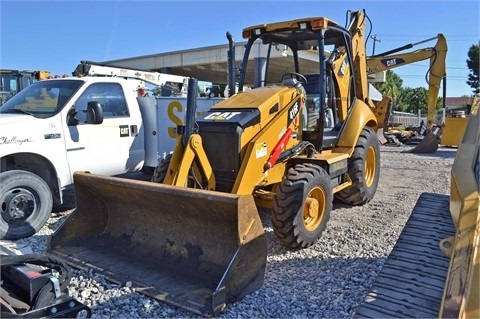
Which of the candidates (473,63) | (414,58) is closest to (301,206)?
(414,58)

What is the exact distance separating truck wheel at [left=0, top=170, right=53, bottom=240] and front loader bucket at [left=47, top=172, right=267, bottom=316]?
38.5 inches

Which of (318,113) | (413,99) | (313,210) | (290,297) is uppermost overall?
(413,99)

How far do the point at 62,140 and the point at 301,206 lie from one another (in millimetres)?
3513

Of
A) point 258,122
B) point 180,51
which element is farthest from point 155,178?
point 180,51

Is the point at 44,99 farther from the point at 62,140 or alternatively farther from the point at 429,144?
the point at 429,144

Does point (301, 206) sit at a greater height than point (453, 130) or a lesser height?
lesser

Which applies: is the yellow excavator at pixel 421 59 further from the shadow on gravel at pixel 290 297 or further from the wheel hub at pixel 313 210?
the shadow on gravel at pixel 290 297

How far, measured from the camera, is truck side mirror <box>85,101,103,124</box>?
5871mm

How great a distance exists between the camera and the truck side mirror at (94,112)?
19.3 ft

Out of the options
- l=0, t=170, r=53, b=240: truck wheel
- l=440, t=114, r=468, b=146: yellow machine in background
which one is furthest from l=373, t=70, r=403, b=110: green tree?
l=0, t=170, r=53, b=240: truck wheel

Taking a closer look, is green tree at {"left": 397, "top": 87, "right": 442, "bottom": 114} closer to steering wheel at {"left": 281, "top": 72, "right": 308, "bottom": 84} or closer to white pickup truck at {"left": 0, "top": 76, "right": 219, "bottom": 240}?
steering wheel at {"left": 281, "top": 72, "right": 308, "bottom": 84}

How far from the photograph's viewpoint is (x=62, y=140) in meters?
5.87

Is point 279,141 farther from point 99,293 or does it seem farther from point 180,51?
point 180,51

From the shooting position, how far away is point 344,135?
20.0 feet
